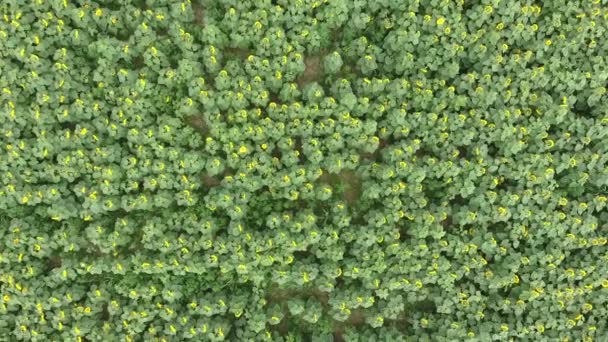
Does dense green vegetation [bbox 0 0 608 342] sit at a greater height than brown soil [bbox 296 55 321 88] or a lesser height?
lesser

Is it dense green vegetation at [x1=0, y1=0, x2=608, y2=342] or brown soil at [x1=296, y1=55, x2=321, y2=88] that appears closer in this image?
dense green vegetation at [x1=0, y1=0, x2=608, y2=342]

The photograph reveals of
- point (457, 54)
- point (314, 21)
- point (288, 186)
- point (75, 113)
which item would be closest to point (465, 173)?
point (457, 54)

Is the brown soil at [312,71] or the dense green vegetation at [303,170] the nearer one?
the dense green vegetation at [303,170]

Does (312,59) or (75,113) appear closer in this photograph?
(75,113)

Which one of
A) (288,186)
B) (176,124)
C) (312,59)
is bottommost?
(288,186)

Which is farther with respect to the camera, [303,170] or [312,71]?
[312,71]

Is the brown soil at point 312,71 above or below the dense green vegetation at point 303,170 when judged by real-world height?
above

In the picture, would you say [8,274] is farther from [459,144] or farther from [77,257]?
[459,144]

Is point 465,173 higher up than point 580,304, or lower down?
higher up
